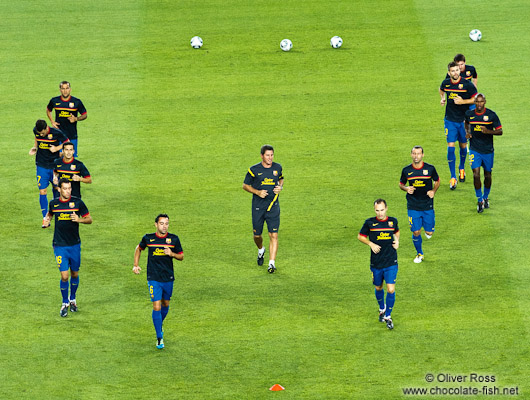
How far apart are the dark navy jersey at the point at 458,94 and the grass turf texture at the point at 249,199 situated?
5.66 feet

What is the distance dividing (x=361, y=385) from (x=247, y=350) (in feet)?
7.03

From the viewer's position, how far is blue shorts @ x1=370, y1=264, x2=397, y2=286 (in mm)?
16203

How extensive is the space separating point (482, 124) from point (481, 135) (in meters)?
0.25

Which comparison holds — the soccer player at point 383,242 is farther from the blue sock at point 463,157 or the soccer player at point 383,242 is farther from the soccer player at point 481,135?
the blue sock at point 463,157

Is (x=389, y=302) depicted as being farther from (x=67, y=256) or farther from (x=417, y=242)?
(x=67, y=256)

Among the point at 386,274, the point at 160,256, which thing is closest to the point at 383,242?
the point at 386,274

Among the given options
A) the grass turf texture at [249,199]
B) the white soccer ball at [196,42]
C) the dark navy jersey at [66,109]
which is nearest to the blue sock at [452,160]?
the grass turf texture at [249,199]

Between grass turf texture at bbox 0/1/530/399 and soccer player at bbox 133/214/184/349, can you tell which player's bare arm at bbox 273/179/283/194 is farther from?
soccer player at bbox 133/214/184/349

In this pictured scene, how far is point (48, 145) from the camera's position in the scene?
2019 cm

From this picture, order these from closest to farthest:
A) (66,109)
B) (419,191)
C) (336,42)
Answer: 1. (419,191)
2. (66,109)
3. (336,42)

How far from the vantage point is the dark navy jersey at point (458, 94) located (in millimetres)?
21969

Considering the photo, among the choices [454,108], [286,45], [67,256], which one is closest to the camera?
[67,256]

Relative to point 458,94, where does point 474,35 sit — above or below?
above

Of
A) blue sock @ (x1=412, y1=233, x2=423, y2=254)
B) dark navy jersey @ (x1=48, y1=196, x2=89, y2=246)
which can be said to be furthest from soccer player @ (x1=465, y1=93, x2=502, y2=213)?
dark navy jersey @ (x1=48, y1=196, x2=89, y2=246)
